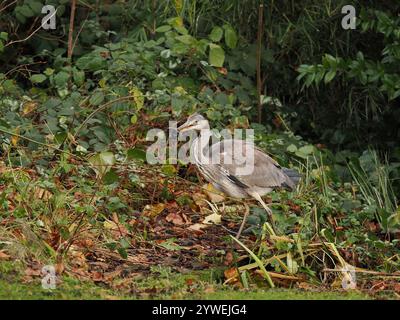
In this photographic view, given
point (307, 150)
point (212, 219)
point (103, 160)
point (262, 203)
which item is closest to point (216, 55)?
point (307, 150)

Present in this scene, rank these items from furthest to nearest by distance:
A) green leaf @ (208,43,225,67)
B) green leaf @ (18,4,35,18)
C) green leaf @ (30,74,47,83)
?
green leaf @ (18,4,35,18), green leaf @ (208,43,225,67), green leaf @ (30,74,47,83)

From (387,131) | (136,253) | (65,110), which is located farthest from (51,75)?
(387,131)

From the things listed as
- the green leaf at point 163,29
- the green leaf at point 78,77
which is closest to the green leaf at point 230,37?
the green leaf at point 163,29

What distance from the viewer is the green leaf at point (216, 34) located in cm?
1113

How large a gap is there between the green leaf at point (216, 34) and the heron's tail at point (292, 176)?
2.22 meters

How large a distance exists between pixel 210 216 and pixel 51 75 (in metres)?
2.70

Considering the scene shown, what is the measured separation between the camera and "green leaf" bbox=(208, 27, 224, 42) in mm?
11133

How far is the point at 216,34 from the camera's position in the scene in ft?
36.7

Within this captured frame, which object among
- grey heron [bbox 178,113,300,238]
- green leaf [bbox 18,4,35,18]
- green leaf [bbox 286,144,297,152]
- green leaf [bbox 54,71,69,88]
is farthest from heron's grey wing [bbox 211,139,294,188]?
green leaf [bbox 18,4,35,18]

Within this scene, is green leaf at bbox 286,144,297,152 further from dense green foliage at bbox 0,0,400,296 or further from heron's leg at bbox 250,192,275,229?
heron's leg at bbox 250,192,275,229

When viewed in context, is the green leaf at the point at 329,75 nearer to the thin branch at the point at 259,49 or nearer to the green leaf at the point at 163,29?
the thin branch at the point at 259,49

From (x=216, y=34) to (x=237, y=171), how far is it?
2.47 metres

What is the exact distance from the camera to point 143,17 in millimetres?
12023

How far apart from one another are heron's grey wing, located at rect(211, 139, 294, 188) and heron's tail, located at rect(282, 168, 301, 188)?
0.02 meters
